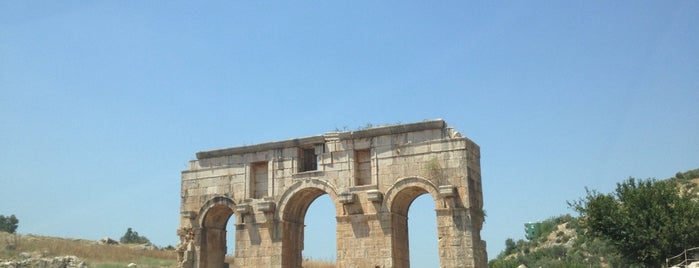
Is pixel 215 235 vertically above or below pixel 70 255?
above

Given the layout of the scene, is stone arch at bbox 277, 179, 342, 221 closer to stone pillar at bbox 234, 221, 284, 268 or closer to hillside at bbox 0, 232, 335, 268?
stone pillar at bbox 234, 221, 284, 268

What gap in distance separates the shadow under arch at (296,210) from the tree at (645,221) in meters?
12.4

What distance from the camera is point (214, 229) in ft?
66.2

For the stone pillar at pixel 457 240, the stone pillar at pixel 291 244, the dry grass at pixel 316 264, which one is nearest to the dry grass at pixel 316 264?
the dry grass at pixel 316 264

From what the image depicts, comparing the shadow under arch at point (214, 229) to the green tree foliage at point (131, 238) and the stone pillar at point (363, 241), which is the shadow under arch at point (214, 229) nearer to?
the stone pillar at point (363, 241)

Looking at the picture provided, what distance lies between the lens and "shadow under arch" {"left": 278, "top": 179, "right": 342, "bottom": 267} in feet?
59.7

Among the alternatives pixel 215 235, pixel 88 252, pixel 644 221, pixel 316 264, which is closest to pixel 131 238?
pixel 88 252

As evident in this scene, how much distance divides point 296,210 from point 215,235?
125 inches

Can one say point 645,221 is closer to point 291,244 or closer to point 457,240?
point 457,240

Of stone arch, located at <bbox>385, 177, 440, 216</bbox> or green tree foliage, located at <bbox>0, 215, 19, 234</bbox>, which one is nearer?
stone arch, located at <bbox>385, 177, 440, 216</bbox>

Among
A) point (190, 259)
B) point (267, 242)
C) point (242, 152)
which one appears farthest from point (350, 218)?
point (190, 259)

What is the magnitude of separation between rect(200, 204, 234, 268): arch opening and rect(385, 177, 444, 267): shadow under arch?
5.52 m

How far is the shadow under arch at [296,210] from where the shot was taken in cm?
1820

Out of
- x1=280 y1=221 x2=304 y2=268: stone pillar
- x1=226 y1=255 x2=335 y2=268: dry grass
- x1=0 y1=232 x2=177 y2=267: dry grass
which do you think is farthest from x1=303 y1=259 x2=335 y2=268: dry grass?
x1=280 y1=221 x2=304 y2=268: stone pillar
